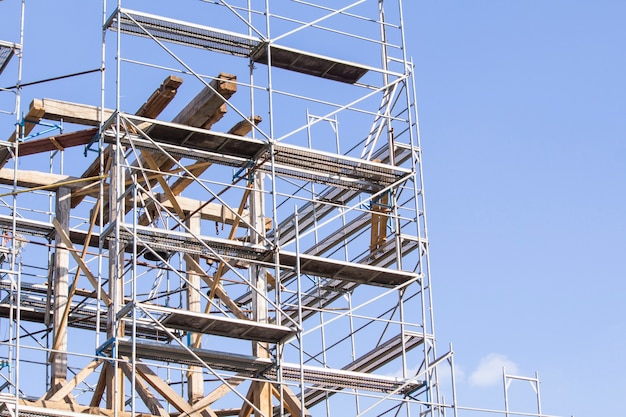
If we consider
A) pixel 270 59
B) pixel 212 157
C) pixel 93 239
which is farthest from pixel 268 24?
pixel 93 239

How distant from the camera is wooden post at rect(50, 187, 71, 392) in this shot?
29.4 meters

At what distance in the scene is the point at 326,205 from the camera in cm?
3412

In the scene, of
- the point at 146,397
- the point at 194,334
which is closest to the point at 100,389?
the point at 146,397

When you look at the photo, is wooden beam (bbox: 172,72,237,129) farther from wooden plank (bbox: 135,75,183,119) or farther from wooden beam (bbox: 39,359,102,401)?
wooden beam (bbox: 39,359,102,401)

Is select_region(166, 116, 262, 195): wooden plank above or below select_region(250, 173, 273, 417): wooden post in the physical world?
above

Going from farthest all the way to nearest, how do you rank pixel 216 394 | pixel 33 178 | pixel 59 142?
pixel 33 178 → pixel 59 142 → pixel 216 394

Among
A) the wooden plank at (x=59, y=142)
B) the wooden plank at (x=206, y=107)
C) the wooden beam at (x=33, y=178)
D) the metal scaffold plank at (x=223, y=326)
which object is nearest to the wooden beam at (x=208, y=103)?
the wooden plank at (x=206, y=107)

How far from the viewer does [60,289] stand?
30.4m

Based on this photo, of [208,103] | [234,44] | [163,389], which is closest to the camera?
[163,389]

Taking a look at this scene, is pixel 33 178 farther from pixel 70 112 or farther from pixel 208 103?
pixel 208 103

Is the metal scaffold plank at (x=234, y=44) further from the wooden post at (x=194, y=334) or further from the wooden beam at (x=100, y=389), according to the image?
the wooden beam at (x=100, y=389)

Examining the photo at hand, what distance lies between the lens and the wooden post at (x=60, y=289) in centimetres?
2941

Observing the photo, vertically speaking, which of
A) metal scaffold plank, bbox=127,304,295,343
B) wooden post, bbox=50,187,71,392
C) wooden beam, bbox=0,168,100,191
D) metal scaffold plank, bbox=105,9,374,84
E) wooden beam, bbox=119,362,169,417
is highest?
metal scaffold plank, bbox=105,9,374,84

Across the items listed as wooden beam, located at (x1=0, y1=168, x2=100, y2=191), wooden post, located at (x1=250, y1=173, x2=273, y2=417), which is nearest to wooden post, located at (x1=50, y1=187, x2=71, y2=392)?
wooden beam, located at (x1=0, y1=168, x2=100, y2=191)
